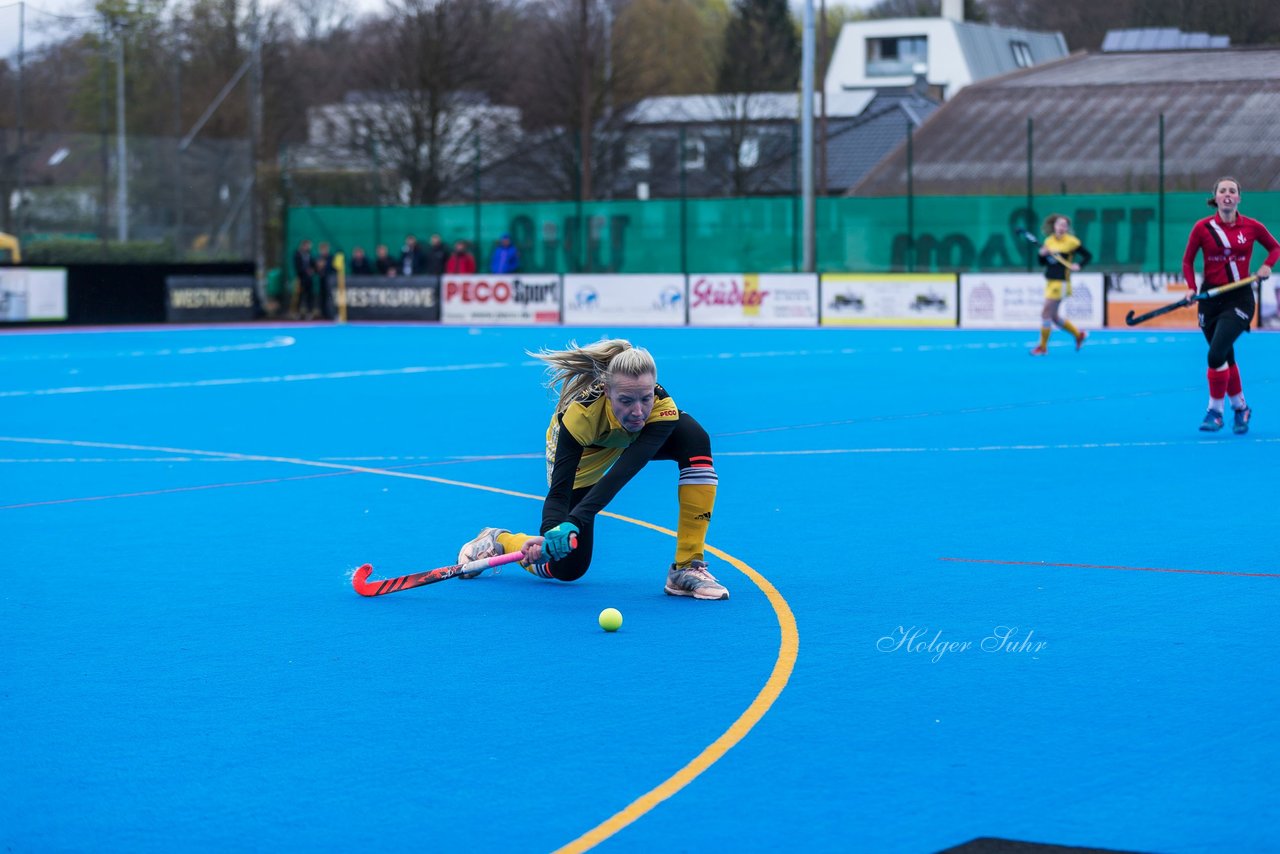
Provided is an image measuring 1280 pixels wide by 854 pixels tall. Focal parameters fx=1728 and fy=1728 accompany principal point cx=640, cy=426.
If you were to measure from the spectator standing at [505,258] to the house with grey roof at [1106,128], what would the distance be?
45.0 ft

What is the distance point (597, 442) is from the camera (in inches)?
294

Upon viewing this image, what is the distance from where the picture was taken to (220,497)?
10.9 meters

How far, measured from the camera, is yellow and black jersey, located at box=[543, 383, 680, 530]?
7055mm

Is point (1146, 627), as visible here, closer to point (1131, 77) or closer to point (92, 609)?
point (92, 609)

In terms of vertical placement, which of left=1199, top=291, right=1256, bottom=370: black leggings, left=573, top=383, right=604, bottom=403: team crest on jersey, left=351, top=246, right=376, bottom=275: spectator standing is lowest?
left=573, top=383, right=604, bottom=403: team crest on jersey

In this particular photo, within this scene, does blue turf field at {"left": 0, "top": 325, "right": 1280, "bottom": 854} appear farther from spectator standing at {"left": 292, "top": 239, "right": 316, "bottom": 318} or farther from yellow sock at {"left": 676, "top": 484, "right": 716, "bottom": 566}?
spectator standing at {"left": 292, "top": 239, "right": 316, "bottom": 318}

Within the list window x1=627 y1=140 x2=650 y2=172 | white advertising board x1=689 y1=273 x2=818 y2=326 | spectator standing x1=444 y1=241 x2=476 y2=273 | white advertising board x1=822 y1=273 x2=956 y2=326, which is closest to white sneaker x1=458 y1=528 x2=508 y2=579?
white advertising board x1=822 y1=273 x2=956 y2=326

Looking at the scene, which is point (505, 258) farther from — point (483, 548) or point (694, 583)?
point (694, 583)

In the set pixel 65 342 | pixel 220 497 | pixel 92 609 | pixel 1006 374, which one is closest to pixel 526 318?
pixel 65 342

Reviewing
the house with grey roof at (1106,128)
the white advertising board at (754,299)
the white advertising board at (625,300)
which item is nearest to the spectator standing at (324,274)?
the white advertising board at (625,300)

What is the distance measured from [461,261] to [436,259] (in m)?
0.69

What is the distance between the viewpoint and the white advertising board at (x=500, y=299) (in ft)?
121

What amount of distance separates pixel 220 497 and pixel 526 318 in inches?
1029

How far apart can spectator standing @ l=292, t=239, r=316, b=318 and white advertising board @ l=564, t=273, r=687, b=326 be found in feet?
21.5
